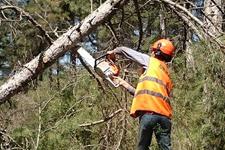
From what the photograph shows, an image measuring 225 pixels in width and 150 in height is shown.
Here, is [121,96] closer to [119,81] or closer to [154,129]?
[119,81]

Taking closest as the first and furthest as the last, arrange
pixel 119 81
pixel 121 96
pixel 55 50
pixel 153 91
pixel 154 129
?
1. pixel 153 91
2. pixel 154 129
3. pixel 119 81
4. pixel 55 50
5. pixel 121 96

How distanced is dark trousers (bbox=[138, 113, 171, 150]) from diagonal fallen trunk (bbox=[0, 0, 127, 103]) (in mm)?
1434

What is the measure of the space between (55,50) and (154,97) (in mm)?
1565

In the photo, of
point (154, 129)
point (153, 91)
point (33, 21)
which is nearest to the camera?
point (153, 91)

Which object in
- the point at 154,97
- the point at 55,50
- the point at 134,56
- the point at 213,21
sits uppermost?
the point at 55,50

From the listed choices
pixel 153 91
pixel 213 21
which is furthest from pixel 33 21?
pixel 213 21

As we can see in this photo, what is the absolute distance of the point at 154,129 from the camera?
4.45m

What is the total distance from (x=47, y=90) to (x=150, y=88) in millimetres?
3257

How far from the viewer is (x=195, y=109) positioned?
589cm

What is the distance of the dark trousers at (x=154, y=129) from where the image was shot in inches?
172

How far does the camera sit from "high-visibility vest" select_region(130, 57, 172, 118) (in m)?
4.32

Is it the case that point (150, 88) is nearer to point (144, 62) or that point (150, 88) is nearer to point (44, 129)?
point (144, 62)

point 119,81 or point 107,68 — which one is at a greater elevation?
point 107,68

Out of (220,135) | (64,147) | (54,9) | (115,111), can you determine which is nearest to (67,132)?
(64,147)
